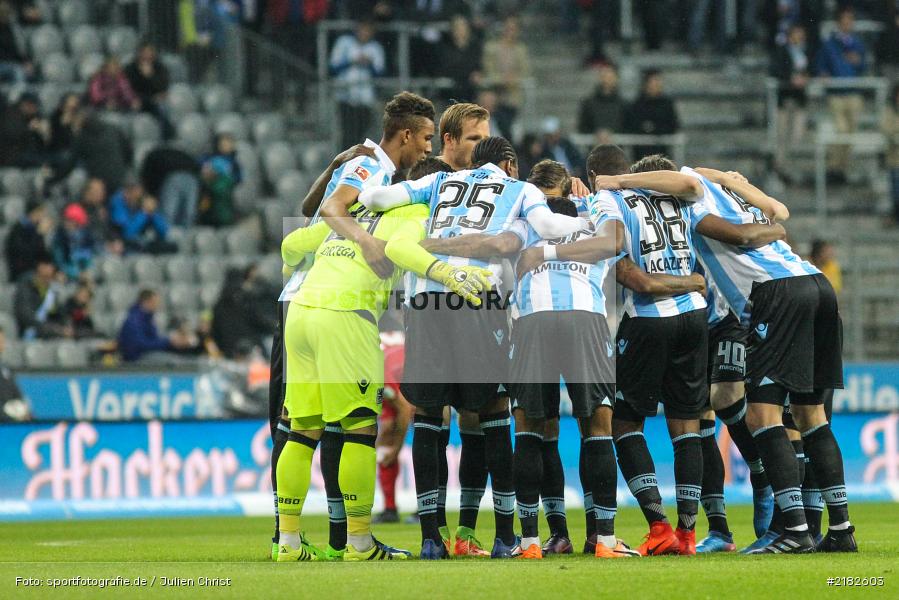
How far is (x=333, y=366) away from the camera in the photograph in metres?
8.34

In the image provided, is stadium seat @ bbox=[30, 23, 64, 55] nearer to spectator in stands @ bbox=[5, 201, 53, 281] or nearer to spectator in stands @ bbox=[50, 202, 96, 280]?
spectator in stands @ bbox=[50, 202, 96, 280]

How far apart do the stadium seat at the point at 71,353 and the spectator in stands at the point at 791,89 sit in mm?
10346

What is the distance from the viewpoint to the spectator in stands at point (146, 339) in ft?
58.2

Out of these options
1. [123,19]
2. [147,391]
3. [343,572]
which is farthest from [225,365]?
[343,572]

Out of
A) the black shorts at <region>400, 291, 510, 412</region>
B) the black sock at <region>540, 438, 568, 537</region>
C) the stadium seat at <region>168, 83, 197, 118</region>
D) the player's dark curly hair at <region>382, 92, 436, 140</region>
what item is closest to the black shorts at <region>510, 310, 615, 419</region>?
the black shorts at <region>400, 291, 510, 412</region>

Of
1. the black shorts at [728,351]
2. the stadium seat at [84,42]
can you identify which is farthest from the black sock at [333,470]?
the stadium seat at [84,42]

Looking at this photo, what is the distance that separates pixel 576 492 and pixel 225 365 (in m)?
4.50

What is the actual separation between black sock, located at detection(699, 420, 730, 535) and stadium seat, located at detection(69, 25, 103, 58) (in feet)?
47.4

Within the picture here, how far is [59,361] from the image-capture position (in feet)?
57.6

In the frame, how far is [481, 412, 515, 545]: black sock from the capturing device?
8.55 metres

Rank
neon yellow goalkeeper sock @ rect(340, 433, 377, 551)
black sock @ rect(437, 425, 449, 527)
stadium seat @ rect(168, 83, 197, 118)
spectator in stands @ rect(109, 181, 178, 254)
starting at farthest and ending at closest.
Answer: stadium seat @ rect(168, 83, 197, 118)
spectator in stands @ rect(109, 181, 178, 254)
black sock @ rect(437, 425, 449, 527)
neon yellow goalkeeper sock @ rect(340, 433, 377, 551)

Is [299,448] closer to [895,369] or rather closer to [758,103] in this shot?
[895,369]

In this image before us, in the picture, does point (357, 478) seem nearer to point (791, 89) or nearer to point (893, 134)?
point (791, 89)

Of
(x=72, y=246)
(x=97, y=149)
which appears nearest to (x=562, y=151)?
(x=97, y=149)
